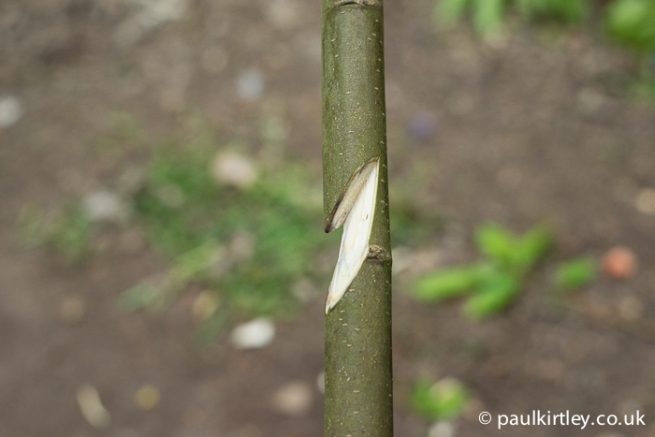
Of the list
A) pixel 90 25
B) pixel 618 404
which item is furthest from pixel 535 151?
pixel 90 25

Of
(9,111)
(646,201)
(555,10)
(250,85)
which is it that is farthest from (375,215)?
(9,111)

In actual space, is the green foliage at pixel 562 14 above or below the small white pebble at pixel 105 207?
above

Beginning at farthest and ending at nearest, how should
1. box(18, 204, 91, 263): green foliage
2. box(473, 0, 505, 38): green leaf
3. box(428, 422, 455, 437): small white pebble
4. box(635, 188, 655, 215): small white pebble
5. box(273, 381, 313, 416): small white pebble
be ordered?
box(473, 0, 505, 38): green leaf → box(18, 204, 91, 263): green foliage → box(635, 188, 655, 215): small white pebble → box(273, 381, 313, 416): small white pebble → box(428, 422, 455, 437): small white pebble

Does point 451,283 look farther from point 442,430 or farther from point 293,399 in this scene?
point 293,399

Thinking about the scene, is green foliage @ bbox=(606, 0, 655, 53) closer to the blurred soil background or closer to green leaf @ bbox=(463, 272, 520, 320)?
the blurred soil background

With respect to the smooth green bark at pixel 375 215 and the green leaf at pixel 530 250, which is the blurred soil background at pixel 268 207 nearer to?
the green leaf at pixel 530 250

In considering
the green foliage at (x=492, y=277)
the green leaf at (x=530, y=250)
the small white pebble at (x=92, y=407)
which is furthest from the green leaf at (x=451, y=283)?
the small white pebble at (x=92, y=407)

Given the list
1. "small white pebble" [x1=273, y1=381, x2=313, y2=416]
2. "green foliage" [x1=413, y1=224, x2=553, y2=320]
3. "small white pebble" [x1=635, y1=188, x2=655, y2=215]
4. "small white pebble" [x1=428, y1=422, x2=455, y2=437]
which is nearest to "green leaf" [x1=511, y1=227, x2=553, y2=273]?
"green foliage" [x1=413, y1=224, x2=553, y2=320]
